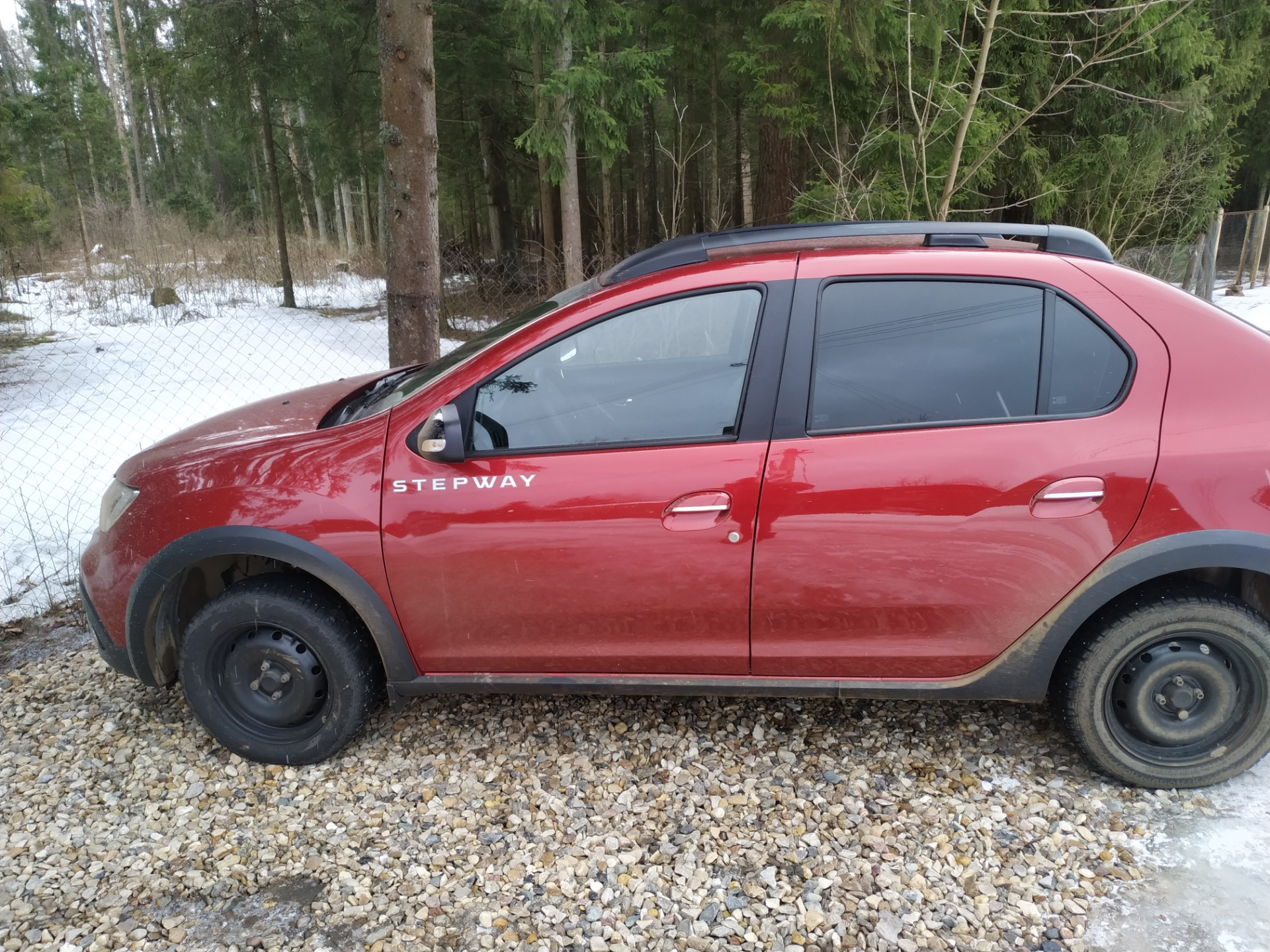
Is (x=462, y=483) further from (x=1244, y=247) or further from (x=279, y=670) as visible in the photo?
(x=1244, y=247)

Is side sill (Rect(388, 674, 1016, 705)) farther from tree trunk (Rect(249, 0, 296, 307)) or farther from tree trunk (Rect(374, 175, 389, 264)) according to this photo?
tree trunk (Rect(249, 0, 296, 307))

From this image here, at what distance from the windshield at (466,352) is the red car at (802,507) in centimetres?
6

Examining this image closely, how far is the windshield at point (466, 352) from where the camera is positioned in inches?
116

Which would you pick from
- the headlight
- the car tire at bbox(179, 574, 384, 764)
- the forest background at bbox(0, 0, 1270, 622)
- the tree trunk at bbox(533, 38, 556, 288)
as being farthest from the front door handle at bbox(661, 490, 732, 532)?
the tree trunk at bbox(533, 38, 556, 288)

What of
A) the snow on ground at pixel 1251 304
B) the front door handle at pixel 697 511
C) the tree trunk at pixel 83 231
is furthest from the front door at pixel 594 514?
the tree trunk at pixel 83 231

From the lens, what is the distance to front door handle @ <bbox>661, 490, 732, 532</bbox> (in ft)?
8.38

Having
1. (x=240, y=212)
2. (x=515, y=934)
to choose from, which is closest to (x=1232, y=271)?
(x=515, y=934)

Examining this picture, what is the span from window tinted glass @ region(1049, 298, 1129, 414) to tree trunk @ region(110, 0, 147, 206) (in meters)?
33.7

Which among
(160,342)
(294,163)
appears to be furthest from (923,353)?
(294,163)

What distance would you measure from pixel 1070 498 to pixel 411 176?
4.64 meters

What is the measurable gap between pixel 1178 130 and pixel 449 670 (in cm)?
1436

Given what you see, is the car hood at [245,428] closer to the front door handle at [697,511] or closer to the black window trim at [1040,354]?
the front door handle at [697,511]

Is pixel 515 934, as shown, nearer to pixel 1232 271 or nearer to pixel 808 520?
pixel 808 520

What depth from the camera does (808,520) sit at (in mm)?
2539
